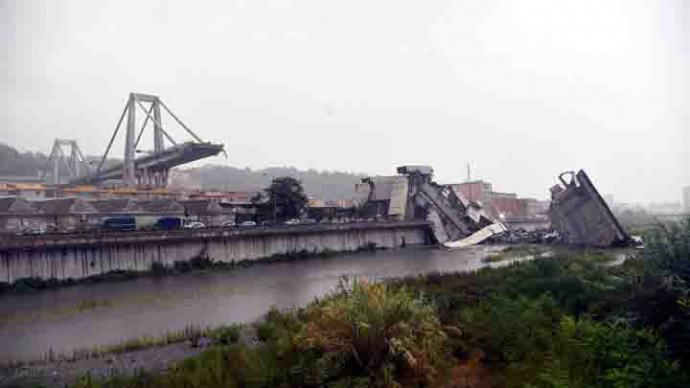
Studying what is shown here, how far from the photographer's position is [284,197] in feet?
144

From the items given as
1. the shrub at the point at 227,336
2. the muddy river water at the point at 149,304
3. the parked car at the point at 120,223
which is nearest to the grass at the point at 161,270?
the muddy river water at the point at 149,304

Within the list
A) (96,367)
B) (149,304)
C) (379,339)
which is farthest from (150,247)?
(379,339)

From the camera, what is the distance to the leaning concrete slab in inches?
1346

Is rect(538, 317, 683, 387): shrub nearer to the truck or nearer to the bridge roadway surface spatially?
the bridge roadway surface

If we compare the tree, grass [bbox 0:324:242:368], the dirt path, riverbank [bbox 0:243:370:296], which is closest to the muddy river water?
grass [bbox 0:324:242:368]

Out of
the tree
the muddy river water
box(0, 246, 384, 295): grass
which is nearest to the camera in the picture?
the muddy river water

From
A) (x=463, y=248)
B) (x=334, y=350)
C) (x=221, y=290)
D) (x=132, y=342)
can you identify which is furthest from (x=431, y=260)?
(x=334, y=350)

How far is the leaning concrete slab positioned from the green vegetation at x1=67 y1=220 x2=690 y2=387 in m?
28.5

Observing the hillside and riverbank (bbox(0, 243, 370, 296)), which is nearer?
riverbank (bbox(0, 243, 370, 296))

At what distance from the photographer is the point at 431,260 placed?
105ft

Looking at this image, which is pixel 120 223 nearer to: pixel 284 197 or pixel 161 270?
pixel 161 270

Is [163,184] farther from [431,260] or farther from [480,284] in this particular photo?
[480,284]

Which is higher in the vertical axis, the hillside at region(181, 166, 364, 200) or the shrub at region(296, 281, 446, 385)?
the hillside at region(181, 166, 364, 200)

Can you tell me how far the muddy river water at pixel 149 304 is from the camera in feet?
44.0
